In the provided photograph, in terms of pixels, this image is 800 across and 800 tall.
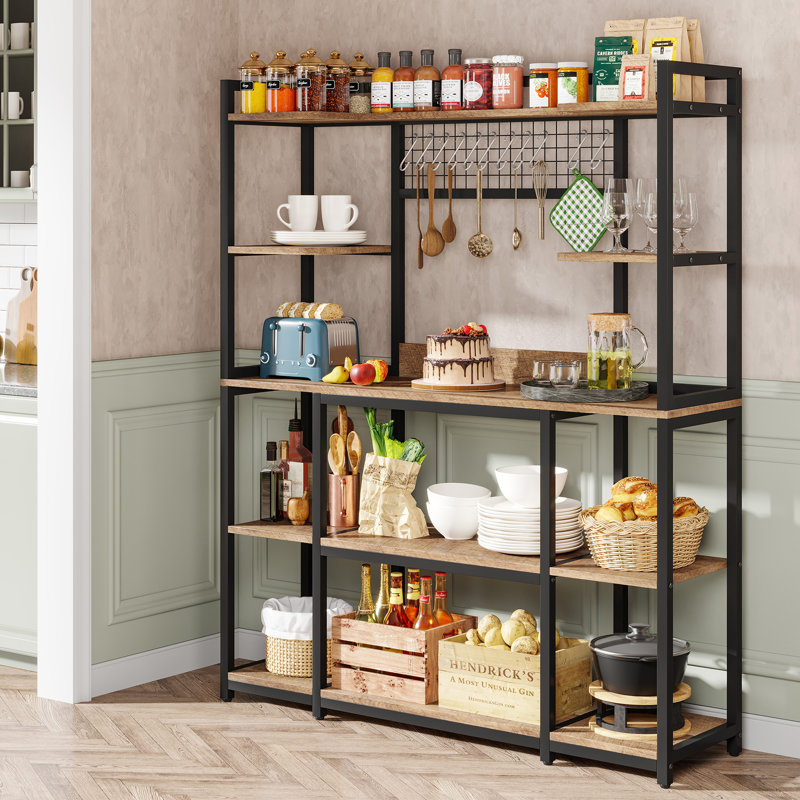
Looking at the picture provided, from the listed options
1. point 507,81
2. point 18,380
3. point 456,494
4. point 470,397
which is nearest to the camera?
point 470,397

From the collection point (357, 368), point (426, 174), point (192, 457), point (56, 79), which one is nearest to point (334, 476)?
point (357, 368)

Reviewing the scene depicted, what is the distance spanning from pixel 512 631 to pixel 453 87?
152 centimetres

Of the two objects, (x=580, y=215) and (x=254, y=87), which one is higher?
(x=254, y=87)

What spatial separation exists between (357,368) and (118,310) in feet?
2.61

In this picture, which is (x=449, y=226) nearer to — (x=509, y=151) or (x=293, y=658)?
(x=509, y=151)

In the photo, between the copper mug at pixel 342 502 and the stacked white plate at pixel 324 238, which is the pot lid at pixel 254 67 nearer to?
the stacked white plate at pixel 324 238

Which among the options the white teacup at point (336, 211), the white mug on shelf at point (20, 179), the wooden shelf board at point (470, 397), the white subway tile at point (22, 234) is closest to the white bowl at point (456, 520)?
the wooden shelf board at point (470, 397)

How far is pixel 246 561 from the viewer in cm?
477

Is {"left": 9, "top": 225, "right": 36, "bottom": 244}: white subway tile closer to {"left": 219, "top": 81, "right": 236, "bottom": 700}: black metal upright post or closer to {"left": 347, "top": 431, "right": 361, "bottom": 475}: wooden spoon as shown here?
{"left": 219, "top": 81, "right": 236, "bottom": 700}: black metal upright post

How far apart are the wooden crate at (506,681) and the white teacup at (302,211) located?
4.29 ft

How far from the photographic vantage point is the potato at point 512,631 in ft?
12.9

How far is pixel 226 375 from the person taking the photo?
429cm

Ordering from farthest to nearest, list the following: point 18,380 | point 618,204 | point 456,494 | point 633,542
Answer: point 18,380, point 456,494, point 618,204, point 633,542

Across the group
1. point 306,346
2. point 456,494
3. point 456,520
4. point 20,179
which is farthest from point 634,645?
point 20,179
